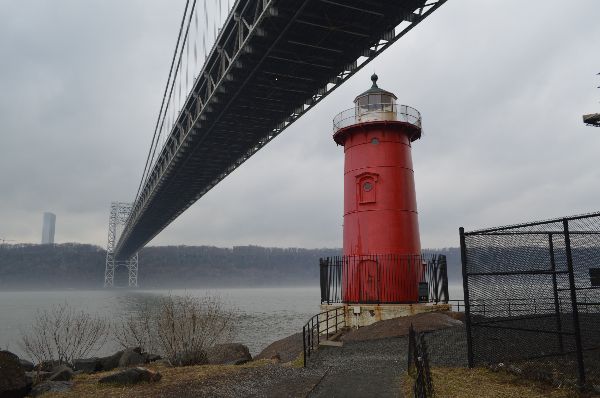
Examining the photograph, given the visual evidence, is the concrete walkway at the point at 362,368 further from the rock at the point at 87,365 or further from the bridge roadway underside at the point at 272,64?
the bridge roadway underside at the point at 272,64

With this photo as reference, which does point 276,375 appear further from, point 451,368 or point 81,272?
point 81,272

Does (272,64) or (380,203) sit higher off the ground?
(272,64)

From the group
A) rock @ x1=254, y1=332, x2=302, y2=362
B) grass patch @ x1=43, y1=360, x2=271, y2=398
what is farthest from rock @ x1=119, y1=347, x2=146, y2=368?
rock @ x1=254, y1=332, x2=302, y2=362

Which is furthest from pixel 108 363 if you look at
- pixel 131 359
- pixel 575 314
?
pixel 575 314

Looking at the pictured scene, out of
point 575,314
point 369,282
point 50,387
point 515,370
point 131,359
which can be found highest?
point 369,282

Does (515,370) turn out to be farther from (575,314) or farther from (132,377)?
(132,377)

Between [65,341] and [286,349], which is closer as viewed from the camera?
[286,349]

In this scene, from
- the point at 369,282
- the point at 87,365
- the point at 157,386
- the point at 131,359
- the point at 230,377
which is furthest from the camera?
the point at 369,282

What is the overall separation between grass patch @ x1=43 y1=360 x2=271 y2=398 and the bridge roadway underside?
1202 cm

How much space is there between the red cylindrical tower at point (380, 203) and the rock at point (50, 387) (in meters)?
10.1

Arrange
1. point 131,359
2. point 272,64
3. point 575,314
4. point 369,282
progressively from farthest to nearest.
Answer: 1. point 272,64
2. point 369,282
3. point 131,359
4. point 575,314

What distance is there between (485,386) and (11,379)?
8.97m

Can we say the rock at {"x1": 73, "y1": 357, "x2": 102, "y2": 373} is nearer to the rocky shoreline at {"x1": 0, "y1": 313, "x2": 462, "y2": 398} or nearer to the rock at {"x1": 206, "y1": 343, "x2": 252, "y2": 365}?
the rocky shoreline at {"x1": 0, "y1": 313, "x2": 462, "y2": 398}

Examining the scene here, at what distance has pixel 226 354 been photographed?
15773 millimetres
